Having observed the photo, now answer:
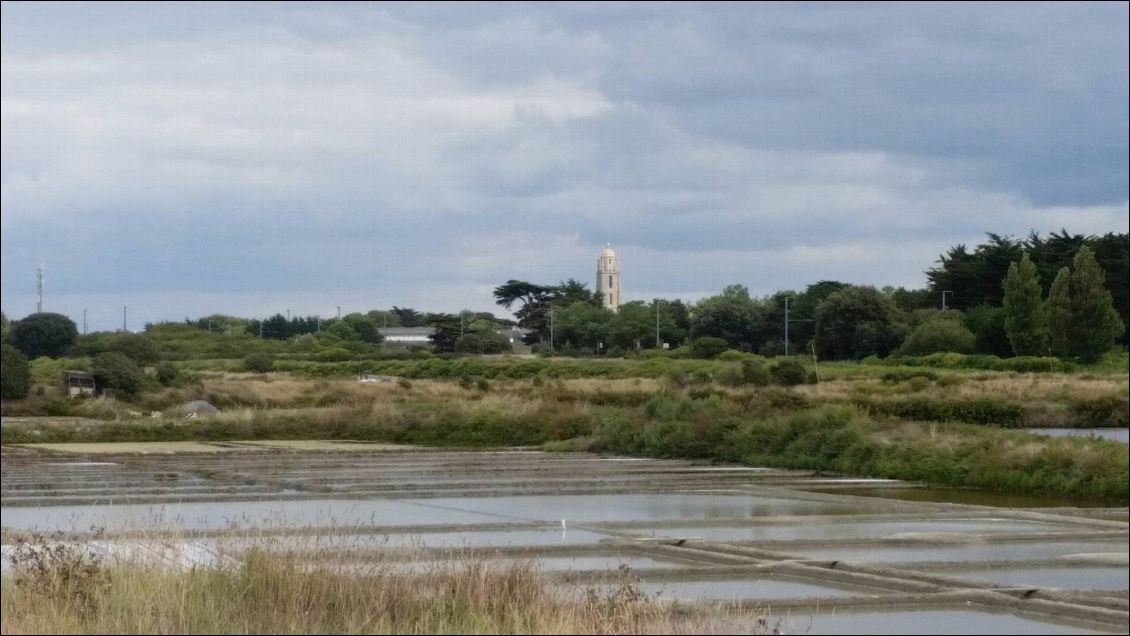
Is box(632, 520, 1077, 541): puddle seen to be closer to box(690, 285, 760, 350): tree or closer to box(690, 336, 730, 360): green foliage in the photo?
box(690, 285, 760, 350): tree

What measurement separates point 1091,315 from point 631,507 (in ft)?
20.6

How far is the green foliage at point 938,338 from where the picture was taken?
1480cm

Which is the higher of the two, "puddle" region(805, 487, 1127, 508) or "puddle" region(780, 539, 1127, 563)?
"puddle" region(780, 539, 1127, 563)

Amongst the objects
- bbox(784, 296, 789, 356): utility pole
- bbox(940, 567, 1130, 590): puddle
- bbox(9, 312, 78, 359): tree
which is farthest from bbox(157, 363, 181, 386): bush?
bbox(940, 567, 1130, 590): puddle

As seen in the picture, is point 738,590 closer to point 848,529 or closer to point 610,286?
point 848,529

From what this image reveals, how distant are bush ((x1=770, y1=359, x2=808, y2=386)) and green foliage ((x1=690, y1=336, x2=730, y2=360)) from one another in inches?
264

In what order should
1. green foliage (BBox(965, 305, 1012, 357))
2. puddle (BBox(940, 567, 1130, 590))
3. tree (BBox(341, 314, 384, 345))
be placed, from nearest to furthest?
puddle (BBox(940, 567, 1130, 590)) → green foliage (BBox(965, 305, 1012, 357)) → tree (BBox(341, 314, 384, 345))

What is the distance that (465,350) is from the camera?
60.4m

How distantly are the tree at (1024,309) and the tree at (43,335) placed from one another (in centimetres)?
4922

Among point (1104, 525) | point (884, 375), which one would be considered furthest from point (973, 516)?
point (884, 375)

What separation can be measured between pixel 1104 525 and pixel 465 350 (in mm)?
48582

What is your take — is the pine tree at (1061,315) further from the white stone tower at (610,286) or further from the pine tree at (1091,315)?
the white stone tower at (610,286)

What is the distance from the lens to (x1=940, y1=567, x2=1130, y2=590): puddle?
28.6 feet

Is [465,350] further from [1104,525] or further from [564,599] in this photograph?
[564,599]
